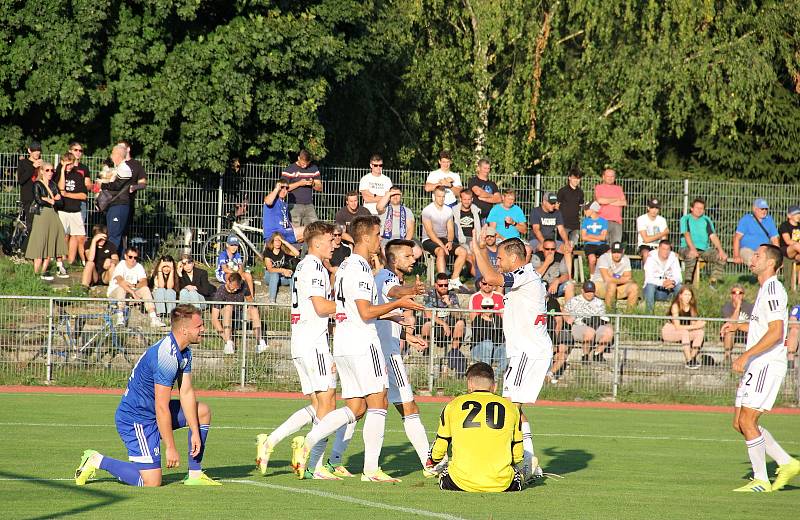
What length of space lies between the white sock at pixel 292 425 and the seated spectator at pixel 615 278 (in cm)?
1317

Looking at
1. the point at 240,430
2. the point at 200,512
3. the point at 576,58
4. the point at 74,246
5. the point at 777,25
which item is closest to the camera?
the point at 200,512

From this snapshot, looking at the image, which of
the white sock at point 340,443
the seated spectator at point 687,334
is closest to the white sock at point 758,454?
the white sock at point 340,443

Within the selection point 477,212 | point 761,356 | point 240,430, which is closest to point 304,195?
point 477,212

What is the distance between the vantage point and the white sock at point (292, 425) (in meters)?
11.5

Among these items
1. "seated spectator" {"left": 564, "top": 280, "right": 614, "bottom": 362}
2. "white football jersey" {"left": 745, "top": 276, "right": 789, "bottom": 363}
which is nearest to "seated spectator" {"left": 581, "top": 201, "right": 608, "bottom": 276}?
"seated spectator" {"left": 564, "top": 280, "right": 614, "bottom": 362}

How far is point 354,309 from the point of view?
36.9ft

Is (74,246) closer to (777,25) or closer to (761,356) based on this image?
(761,356)

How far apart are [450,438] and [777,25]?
2776cm

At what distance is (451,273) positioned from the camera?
981 inches

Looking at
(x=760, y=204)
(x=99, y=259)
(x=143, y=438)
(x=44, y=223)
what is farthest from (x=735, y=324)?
(x=44, y=223)

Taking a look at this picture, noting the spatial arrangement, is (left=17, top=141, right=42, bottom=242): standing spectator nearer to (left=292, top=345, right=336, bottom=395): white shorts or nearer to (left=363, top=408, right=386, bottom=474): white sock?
(left=292, top=345, right=336, bottom=395): white shorts

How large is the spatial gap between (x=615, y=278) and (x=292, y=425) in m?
14.2

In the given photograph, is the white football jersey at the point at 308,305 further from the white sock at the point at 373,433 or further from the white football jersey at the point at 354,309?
the white sock at the point at 373,433

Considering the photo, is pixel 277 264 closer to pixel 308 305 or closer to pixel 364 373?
pixel 308 305
